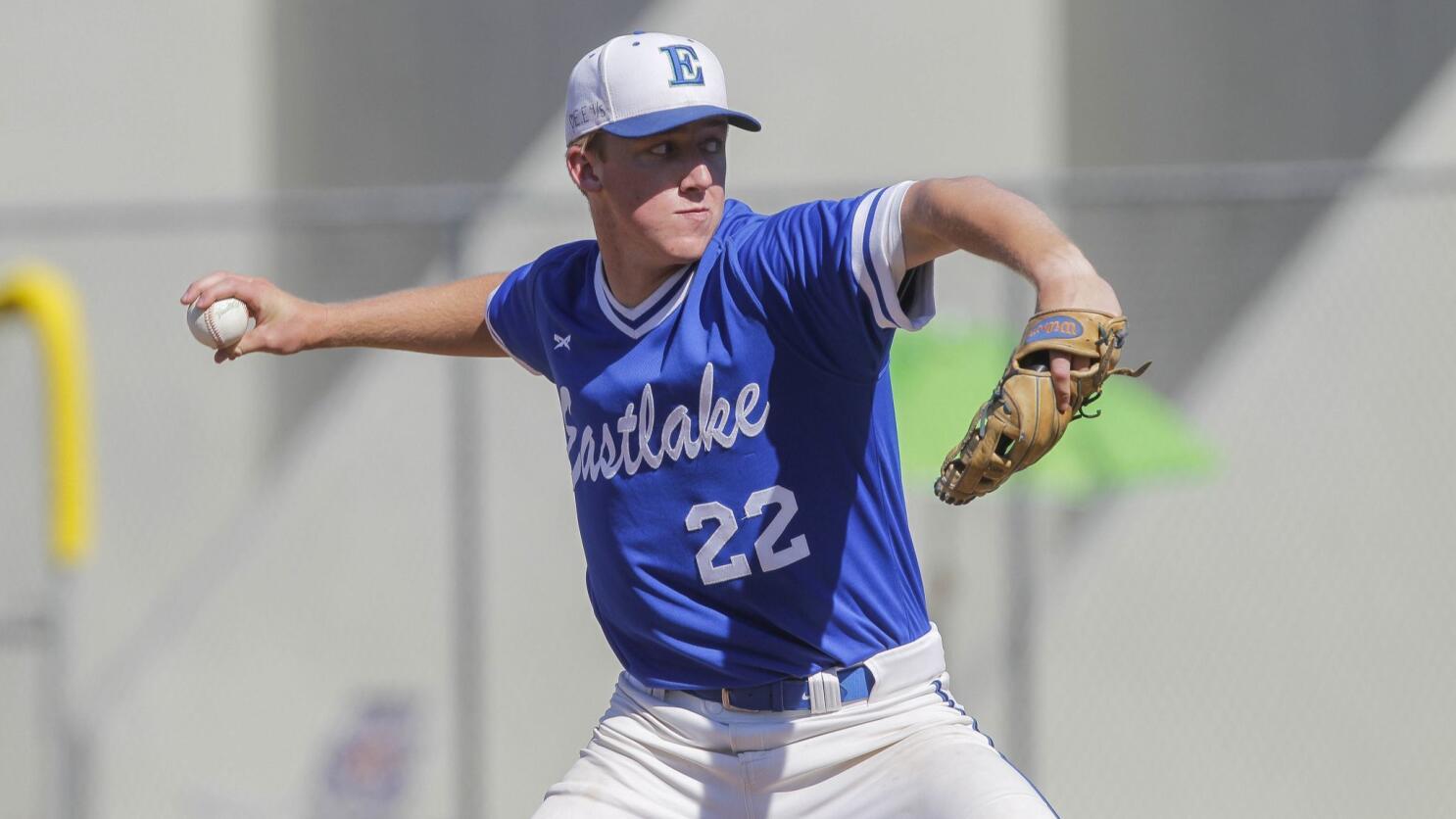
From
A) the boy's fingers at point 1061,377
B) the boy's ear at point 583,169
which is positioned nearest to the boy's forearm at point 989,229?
the boy's fingers at point 1061,377

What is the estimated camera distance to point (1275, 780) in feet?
22.7

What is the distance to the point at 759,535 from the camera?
312cm

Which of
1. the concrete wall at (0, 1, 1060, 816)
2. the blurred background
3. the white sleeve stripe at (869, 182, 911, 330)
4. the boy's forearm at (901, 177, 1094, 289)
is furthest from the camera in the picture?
the concrete wall at (0, 1, 1060, 816)

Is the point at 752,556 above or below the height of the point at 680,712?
above

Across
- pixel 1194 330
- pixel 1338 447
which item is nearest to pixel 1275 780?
pixel 1338 447

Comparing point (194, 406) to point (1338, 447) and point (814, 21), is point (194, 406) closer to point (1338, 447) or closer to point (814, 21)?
point (814, 21)

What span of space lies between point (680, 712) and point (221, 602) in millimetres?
4677

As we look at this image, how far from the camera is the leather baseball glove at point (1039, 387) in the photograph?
227 cm

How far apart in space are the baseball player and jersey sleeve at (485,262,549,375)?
0.89 ft

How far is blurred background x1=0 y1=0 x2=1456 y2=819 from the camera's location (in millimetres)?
6930

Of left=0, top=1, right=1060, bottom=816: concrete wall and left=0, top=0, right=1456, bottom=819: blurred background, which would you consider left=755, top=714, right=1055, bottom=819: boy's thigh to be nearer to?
left=0, top=0, right=1456, bottom=819: blurred background

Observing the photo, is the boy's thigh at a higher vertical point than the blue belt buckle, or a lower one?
lower

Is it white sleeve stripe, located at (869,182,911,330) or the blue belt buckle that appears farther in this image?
the blue belt buckle

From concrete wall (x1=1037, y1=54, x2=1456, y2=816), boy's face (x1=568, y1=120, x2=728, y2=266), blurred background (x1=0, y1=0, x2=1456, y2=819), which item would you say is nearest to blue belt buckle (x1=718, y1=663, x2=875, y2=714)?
boy's face (x1=568, y1=120, x2=728, y2=266)
